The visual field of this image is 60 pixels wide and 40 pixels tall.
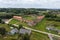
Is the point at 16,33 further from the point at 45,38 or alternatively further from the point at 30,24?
the point at 30,24

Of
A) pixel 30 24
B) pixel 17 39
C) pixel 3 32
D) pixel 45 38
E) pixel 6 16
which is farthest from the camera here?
pixel 6 16

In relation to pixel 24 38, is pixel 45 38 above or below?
below

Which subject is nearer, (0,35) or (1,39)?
(1,39)

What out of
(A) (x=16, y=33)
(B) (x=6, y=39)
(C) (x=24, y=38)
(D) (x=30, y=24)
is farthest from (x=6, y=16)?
(C) (x=24, y=38)

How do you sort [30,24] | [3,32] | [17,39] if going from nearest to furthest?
[17,39] < [3,32] < [30,24]

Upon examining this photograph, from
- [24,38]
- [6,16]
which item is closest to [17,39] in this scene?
[24,38]

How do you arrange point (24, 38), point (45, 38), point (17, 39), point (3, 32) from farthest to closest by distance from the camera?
point (3, 32)
point (45, 38)
point (17, 39)
point (24, 38)

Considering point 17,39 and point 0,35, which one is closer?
point 17,39

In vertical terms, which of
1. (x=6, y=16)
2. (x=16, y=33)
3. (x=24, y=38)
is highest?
(x=24, y=38)

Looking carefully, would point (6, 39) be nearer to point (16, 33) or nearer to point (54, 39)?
point (16, 33)
